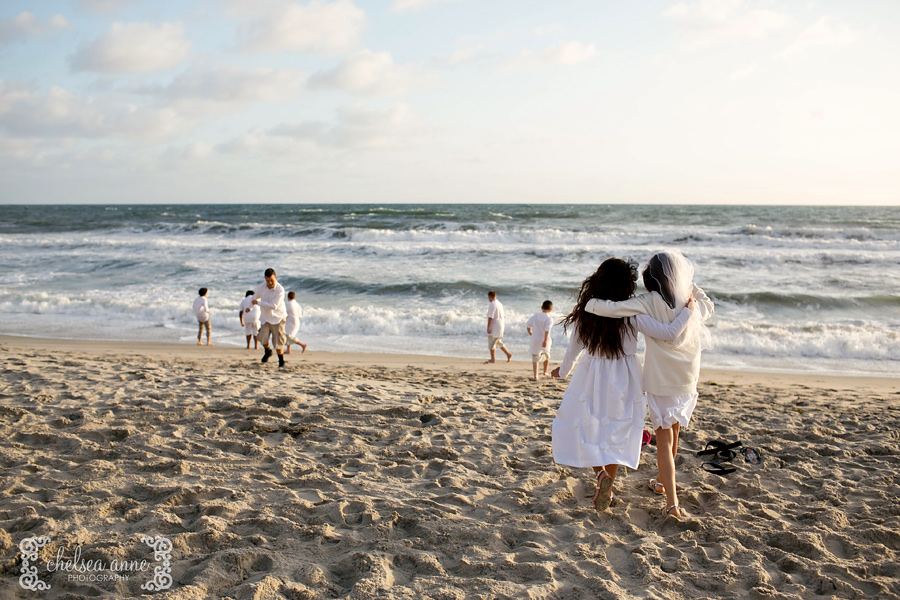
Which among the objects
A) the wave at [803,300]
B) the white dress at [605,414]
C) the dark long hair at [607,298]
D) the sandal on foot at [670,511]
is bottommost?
the sandal on foot at [670,511]

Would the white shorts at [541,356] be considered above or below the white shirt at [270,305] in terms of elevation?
below

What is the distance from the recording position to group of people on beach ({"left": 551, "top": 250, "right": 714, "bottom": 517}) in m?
3.48

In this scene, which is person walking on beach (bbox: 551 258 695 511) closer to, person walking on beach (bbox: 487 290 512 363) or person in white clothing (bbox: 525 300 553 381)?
person in white clothing (bbox: 525 300 553 381)

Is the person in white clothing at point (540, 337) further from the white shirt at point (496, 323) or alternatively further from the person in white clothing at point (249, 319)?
the person in white clothing at point (249, 319)

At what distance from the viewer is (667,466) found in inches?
147

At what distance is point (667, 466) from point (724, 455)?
1.25 m

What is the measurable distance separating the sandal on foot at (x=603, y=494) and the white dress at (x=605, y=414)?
0.61 ft

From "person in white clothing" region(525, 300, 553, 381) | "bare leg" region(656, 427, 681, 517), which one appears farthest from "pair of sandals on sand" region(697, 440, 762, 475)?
"person in white clothing" region(525, 300, 553, 381)

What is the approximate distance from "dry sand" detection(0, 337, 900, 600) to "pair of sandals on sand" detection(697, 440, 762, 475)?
0.10 metres

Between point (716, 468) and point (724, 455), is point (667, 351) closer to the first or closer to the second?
point (716, 468)

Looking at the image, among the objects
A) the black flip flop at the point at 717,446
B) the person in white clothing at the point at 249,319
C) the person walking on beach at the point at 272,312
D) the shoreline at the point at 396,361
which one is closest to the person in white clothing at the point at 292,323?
the shoreline at the point at 396,361

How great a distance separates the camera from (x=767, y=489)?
4.10 meters

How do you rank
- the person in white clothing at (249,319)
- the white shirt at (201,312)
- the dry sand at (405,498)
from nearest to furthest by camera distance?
the dry sand at (405,498)
the person in white clothing at (249,319)
the white shirt at (201,312)

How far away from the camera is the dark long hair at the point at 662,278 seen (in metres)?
3.47
